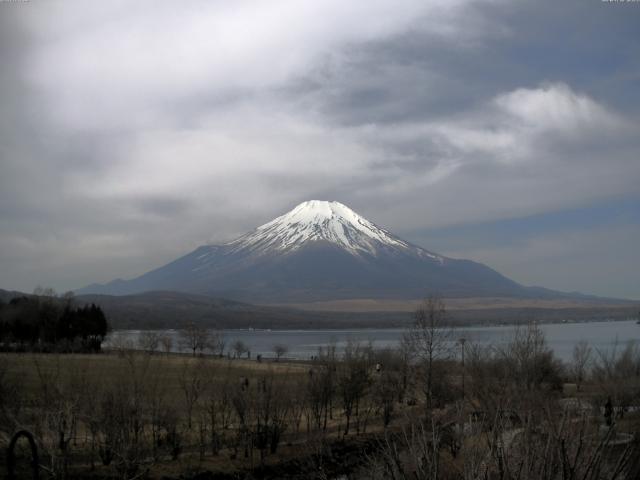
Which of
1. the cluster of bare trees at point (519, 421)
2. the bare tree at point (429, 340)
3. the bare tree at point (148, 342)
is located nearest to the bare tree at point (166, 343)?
the bare tree at point (148, 342)

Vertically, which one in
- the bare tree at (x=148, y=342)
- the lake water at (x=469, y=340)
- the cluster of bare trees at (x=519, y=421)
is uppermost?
the cluster of bare trees at (x=519, y=421)

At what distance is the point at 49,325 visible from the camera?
→ 80938 mm

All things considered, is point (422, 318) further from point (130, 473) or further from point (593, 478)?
point (593, 478)

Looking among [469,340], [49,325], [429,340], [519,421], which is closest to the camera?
[519,421]

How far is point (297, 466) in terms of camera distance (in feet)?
86.5

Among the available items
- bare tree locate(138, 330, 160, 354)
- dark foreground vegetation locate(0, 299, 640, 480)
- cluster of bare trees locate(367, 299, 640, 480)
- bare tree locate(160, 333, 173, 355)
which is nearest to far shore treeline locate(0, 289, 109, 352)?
bare tree locate(138, 330, 160, 354)

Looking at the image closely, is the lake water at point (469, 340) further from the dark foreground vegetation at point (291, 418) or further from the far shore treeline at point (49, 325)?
the dark foreground vegetation at point (291, 418)

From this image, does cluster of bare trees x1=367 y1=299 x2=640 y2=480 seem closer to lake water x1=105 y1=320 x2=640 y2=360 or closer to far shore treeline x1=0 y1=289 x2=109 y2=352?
lake water x1=105 y1=320 x2=640 y2=360

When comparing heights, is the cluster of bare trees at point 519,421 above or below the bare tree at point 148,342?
above

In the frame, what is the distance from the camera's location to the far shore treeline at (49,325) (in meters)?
77.6

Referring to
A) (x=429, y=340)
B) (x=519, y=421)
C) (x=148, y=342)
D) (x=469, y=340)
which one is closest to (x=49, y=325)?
(x=148, y=342)

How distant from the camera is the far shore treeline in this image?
77562 millimetres

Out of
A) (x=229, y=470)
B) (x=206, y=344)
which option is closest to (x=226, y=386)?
(x=229, y=470)

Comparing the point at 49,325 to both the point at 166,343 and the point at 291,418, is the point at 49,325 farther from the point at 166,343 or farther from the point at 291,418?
the point at 291,418
